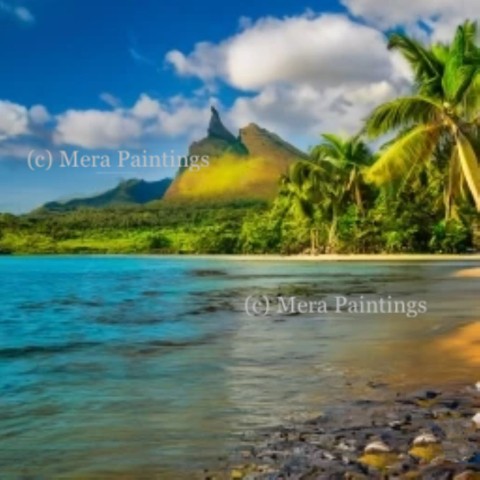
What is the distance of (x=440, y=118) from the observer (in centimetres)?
1461

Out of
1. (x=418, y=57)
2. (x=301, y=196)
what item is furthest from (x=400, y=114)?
(x=301, y=196)

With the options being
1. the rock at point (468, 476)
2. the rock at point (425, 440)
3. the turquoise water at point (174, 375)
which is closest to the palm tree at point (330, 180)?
the turquoise water at point (174, 375)

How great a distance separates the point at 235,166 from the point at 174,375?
158m

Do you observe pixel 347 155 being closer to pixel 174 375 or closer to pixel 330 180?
pixel 330 180

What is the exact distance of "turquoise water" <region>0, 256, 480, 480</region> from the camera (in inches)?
224

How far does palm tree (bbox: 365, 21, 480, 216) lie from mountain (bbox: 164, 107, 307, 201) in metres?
118

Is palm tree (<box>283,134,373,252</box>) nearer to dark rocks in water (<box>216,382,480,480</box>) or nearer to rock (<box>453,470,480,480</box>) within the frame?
dark rocks in water (<box>216,382,480,480</box>)

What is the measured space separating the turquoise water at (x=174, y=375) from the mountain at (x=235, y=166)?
4621 inches

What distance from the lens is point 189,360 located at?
10.6 meters

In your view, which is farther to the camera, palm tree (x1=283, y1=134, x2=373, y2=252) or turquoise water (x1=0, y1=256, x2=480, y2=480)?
palm tree (x1=283, y1=134, x2=373, y2=252)

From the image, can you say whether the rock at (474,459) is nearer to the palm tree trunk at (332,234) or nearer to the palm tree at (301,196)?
the palm tree at (301,196)

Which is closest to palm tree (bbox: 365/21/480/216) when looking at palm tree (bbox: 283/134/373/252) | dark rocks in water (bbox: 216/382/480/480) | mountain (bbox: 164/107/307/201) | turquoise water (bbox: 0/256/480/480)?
turquoise water (bbox: 0/256/480/480)

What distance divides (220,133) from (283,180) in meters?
132

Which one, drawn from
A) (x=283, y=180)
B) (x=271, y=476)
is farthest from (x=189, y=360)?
(x=283, y=180)
